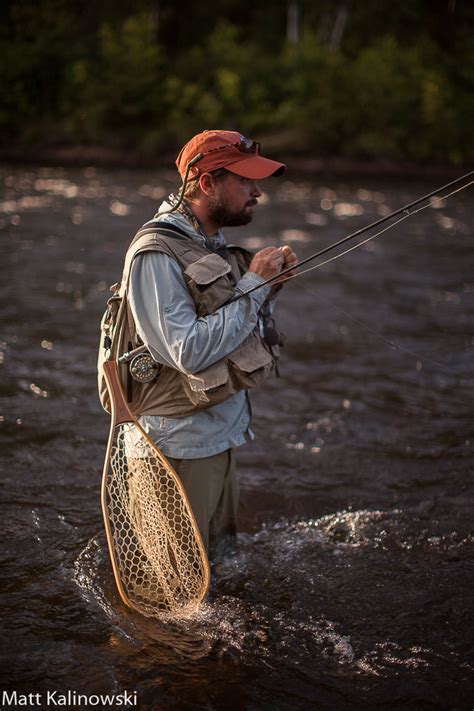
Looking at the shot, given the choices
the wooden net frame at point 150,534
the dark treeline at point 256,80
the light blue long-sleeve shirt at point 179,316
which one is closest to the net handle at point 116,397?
the wooden net frame at point 150,534

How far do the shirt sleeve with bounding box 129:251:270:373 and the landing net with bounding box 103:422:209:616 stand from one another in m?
0.52

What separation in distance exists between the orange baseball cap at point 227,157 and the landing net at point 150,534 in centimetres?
125

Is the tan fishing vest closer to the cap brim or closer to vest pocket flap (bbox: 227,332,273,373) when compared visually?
vest pocket flap (bbox: 227,332,273,373)

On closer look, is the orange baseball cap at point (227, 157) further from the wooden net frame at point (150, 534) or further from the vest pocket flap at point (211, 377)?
the wooden net frame at point (150, 534)

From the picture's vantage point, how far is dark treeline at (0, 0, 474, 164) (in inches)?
1337

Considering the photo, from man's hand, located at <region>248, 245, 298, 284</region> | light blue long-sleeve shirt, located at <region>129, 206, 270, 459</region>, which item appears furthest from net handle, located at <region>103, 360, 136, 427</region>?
man's hand, located at <region>248, 245, 298, 284</region>

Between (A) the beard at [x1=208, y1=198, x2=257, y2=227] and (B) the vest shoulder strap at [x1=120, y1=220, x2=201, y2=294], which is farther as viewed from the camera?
(A) the beard at [x1=208, y1=198, x2=257, y2=227]

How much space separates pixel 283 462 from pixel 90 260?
28.6ft

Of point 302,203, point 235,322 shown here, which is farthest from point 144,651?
point 302,203

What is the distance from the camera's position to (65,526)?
198 inches

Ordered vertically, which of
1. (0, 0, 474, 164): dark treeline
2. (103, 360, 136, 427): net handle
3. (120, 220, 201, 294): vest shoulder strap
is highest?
(120, 220, 201, 294): vest shoulder strap

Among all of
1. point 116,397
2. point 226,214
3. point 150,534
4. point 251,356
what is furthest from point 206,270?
point 150,534

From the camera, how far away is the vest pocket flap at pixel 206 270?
3.59m

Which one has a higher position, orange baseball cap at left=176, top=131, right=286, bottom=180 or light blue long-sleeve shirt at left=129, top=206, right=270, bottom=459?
orange baseball cap at left=176, top=131, right=286, bottom=180
